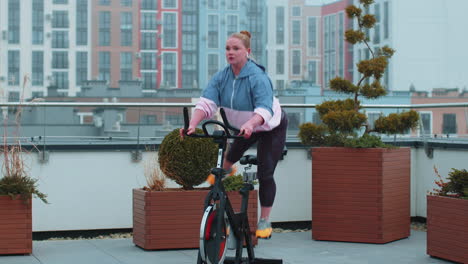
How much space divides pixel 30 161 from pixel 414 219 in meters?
3.47

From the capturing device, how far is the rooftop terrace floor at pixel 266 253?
4547 mm

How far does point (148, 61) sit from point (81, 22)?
26.4 feet

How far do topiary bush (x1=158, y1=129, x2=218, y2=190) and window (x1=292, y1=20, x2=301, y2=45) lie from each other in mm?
72739

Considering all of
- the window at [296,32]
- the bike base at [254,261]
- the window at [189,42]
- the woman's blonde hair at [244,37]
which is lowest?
the bike base at [254,261]

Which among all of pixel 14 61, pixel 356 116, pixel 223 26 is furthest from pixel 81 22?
pixel 356 116

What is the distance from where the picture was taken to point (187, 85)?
7194cm

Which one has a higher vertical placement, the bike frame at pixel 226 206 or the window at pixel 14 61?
the window at pixel 14 61

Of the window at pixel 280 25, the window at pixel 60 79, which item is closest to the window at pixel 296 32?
the window at pixel 280 25

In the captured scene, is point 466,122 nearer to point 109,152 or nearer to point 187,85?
point 109,152

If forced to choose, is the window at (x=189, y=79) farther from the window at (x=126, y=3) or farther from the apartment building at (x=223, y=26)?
the window at (x=126, y=3)

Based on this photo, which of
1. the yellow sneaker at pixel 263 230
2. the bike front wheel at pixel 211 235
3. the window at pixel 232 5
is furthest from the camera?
the window at pixel 232 5

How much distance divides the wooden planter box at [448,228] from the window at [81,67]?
68206 mm

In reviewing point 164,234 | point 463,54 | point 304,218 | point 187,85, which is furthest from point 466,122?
point 463,54

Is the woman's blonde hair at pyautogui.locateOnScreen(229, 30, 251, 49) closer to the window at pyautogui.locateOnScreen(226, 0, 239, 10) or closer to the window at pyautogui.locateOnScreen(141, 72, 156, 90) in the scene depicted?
the window at pyautogui.locateOnScreen(141, 72, 156, 90)
